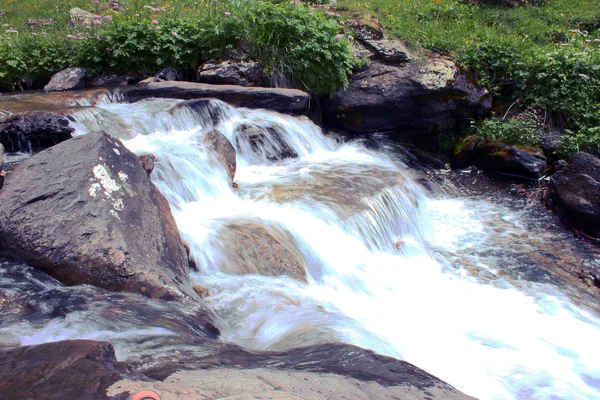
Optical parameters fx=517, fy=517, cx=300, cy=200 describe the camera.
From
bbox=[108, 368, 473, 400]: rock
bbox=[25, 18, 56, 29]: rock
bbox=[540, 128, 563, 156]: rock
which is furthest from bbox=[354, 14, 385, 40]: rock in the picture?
bbox=[108, 368, 473, 400]: rock

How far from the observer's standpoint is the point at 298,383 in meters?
2.15

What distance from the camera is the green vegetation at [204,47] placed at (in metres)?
8.89

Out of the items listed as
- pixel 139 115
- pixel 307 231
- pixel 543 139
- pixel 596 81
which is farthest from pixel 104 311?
pixel 596 81

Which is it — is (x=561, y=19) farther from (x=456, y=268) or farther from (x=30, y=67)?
(x=30, y=67)

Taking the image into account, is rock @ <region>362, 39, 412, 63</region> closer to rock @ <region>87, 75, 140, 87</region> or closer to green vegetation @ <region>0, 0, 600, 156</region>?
green vegetation @ <region>0, 0, 600, 156</region>

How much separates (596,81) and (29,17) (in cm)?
1436

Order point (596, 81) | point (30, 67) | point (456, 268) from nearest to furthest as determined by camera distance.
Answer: point (456, 268)
point (30, 67)
point (596, 81)

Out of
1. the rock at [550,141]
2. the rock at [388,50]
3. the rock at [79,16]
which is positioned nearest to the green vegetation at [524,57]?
the rock at [550,141]

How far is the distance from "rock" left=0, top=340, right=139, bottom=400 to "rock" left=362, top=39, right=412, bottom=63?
883 cm

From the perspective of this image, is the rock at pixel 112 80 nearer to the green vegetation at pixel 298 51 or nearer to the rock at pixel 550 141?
the green vegetation at pixel 298 51

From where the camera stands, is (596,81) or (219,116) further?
(596,81)

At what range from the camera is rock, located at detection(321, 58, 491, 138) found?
9547 mm

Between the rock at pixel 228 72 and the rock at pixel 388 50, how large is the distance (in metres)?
2.58

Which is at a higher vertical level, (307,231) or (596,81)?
(596,81)
